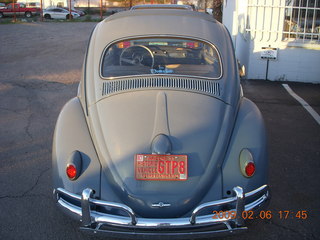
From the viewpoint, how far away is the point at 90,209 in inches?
117

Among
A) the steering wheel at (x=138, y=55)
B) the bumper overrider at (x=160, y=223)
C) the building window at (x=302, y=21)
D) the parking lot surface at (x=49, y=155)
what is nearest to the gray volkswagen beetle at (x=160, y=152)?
the bumper overrider at (x=160, y=223)

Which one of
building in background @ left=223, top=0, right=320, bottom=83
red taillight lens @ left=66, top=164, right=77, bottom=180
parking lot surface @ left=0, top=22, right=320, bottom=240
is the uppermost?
building in background @ left=223, top=0, right=320, bottom=83

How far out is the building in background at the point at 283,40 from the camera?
8.92 meters

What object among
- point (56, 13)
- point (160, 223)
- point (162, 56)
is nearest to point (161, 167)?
point (160, 223)

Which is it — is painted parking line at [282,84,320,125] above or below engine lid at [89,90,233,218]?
below

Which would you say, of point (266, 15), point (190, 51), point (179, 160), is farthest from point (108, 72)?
point (266, 15)

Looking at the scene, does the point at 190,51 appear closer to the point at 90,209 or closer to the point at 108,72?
the point at 108,72

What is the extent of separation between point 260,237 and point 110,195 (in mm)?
1449

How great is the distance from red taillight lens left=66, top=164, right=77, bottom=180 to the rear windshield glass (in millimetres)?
1430

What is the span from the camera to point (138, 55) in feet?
14.3

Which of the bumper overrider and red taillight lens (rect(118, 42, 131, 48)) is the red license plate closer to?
the bumper overrider

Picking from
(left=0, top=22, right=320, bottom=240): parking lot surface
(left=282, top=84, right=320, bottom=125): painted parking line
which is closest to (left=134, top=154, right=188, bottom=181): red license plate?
(left=0, top=22, right=320, bottom=240): parking lot surface

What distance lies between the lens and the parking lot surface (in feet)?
11.7

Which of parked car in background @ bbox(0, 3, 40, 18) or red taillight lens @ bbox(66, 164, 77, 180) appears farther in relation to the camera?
parked car in background @ bbox(0, 3, 40, 18)
